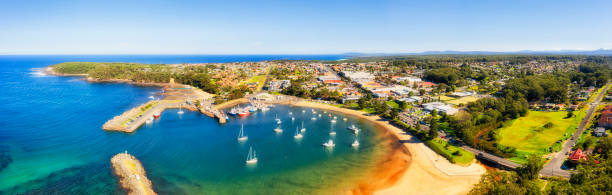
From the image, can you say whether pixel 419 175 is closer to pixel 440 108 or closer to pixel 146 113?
pixel 440 108

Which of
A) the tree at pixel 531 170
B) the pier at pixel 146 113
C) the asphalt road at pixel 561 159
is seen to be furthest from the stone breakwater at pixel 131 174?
the asphalt road at pixel 561 159

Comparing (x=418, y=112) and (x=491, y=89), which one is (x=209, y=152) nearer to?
(x=418, y=112)

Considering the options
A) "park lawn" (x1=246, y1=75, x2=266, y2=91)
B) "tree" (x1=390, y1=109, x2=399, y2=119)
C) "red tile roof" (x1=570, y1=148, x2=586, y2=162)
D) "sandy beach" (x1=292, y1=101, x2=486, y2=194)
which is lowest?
"sandy beach" (x1=292, y1=101, x2=486, y2=194)

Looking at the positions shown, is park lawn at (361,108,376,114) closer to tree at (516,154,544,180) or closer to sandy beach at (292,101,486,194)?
sandy beach at (292,101,486,194)

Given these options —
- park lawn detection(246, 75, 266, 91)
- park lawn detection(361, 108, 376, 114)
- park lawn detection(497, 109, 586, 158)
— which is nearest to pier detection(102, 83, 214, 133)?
park lawn detection(246, 75, 266, 91)

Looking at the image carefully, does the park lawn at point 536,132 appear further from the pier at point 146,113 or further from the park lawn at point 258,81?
the park lawn at point 258,81
